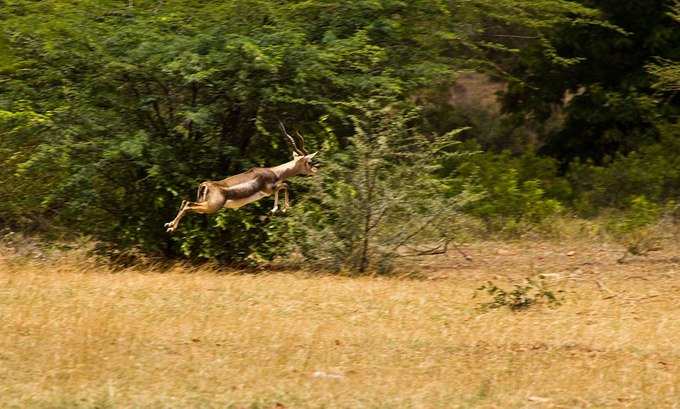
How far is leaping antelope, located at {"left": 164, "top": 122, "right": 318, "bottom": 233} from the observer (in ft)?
44.5

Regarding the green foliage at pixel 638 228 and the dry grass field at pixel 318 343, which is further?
the green foliage at pixel 638 228

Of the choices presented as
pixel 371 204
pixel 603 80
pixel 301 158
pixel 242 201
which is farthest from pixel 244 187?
pixel 603 80

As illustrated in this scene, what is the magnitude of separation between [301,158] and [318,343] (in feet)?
13.5

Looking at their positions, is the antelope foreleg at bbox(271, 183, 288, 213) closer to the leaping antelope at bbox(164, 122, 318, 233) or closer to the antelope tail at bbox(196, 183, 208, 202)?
the leaping antelope at bbox(164, 122, 318, 233)

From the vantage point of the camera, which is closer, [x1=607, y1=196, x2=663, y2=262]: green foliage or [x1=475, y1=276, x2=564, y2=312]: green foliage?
[x1=475, y1=276, x2=564, y2=312]: green foliage

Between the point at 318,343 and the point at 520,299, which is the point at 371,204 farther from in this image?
the point at 318,343

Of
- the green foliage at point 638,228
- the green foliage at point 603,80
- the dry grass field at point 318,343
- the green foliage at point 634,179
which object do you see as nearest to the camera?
the dry grass field at point 318,343

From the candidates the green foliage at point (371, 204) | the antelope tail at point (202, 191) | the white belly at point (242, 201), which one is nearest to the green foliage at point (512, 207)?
the green foliage at point (371, 204)

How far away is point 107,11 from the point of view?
1499 cm

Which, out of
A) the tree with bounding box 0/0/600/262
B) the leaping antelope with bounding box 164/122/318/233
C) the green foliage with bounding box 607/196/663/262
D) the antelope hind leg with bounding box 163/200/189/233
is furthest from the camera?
the green foliage with bounding box 607/196/663/262

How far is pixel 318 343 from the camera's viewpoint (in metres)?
10.3

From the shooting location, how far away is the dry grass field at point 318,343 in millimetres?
8539

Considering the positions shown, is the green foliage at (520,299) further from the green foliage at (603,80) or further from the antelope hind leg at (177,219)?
the green foliage at (603,80)

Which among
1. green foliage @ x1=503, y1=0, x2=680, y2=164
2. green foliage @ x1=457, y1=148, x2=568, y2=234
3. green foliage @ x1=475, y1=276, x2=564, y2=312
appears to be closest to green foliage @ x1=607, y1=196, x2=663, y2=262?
green foliage @ x1=457, y1=148, x2=568, y2=234
